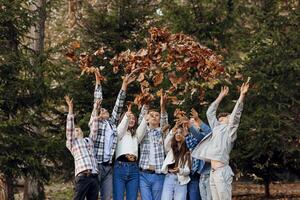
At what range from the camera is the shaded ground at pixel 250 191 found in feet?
52.1

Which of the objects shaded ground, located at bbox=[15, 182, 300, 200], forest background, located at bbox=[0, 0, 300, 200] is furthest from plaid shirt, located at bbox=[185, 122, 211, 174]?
shaded ground, located at bbox=[15, 182, 300, 200]

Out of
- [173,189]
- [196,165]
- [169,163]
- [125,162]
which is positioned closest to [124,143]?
[125,162]

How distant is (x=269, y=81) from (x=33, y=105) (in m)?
5.49

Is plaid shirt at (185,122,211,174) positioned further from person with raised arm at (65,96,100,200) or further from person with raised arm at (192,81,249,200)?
person with raised arm at (65,96,100,200)

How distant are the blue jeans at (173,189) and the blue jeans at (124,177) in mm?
471

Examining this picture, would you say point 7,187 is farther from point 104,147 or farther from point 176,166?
point 176,166

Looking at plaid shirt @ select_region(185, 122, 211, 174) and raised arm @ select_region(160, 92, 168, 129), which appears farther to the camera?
raised arm @ select_region(160, 92, 168, 129)

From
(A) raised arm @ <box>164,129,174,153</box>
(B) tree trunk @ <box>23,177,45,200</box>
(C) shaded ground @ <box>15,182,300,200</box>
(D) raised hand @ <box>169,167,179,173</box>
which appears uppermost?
(A) raised arm @ <box>164,129,174,153</box>

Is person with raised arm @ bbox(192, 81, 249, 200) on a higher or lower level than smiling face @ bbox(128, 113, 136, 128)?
lower

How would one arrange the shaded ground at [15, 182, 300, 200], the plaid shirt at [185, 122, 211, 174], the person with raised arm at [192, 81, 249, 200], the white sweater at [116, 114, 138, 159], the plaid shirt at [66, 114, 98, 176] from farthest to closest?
the shaded ground at [15, 182, 300, 200]
the plaid shirt at [185, 122, 211, 174]
the white sweater at [116, 114, 138, 159]
the person with raised arm at [192, 81, 249, 200]
the plaid shirt at [66, 114, 98, 176]

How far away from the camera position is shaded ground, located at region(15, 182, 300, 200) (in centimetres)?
1588

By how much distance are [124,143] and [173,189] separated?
106cm

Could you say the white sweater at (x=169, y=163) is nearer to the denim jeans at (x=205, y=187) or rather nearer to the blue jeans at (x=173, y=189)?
the blue jeans at (x=173, y=189)

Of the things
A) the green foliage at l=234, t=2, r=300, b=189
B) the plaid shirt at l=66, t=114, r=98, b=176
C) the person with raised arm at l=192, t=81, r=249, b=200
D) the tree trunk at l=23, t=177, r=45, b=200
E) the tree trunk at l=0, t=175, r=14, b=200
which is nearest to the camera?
the plaid shirt at l=66, t=114, r=98, b=176
